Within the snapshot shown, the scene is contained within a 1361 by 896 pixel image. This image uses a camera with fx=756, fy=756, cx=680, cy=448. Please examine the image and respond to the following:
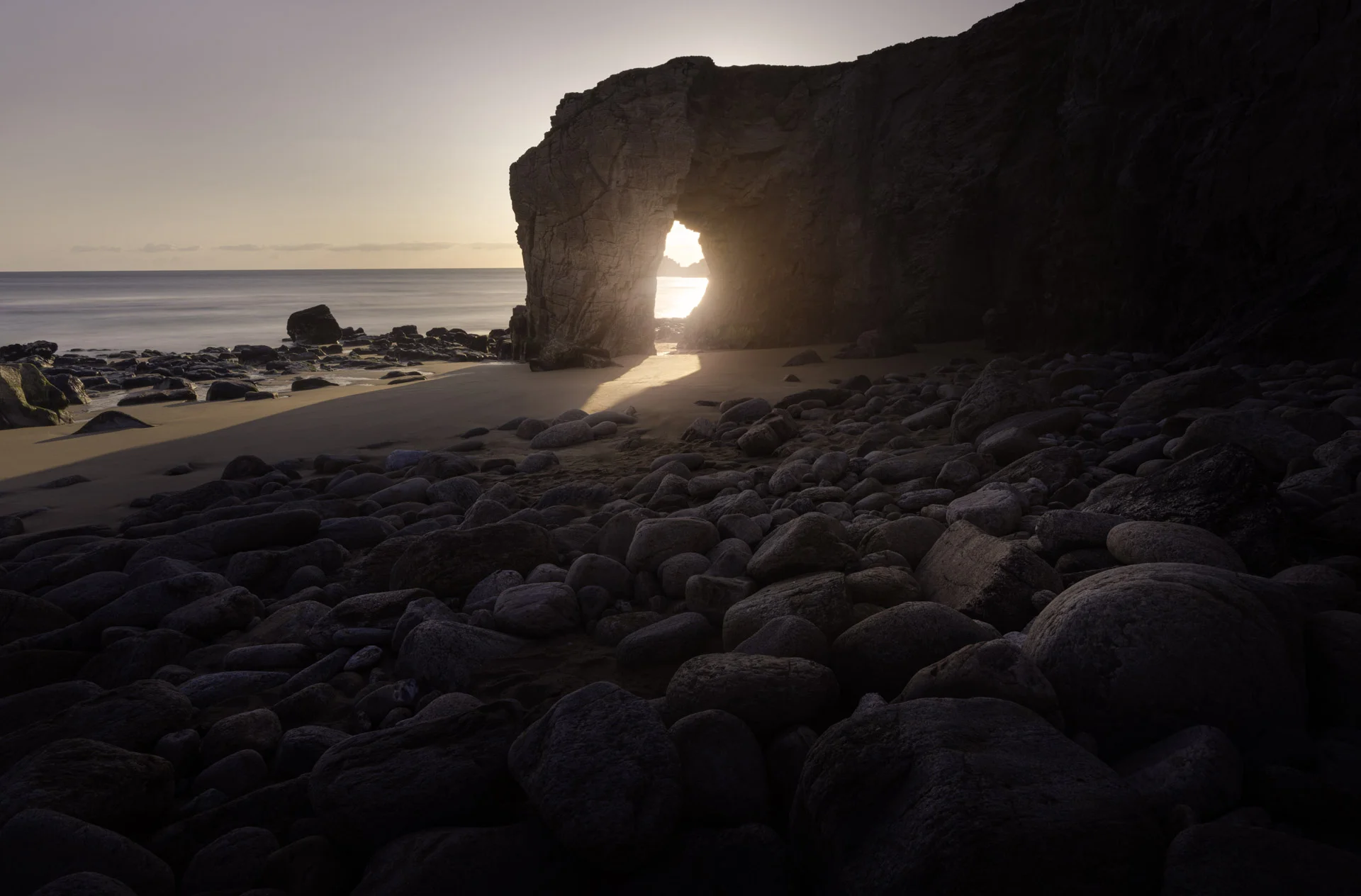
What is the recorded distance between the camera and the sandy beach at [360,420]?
646cm

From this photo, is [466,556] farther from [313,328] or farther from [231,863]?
[313,328]

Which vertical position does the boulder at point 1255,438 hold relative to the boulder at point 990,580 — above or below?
above

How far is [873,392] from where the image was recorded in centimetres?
761

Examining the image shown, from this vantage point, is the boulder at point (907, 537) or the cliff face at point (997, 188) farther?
the cliff face at point (997, 188)

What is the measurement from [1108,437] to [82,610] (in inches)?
214

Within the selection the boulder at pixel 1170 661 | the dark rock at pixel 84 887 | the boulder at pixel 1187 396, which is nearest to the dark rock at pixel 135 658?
the dark rock at pixel 84 887

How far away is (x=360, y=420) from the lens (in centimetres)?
875

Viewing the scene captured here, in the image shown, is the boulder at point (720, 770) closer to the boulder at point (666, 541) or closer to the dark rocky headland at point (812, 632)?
the dark rocky headland at point (812, 632)

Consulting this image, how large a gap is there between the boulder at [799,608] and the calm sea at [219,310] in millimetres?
28330

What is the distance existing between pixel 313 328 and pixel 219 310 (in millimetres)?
26124

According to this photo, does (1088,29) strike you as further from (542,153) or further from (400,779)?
(400,779)

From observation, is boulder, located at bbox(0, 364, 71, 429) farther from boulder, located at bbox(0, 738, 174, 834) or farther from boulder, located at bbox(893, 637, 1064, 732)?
boulder, located at bbox(893, 637, 1064, 732)

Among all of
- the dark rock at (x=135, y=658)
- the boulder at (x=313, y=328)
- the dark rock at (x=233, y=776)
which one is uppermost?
the boulder at (x=313, y=328)

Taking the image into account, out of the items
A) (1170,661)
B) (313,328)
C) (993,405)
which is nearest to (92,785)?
(1170,661)
